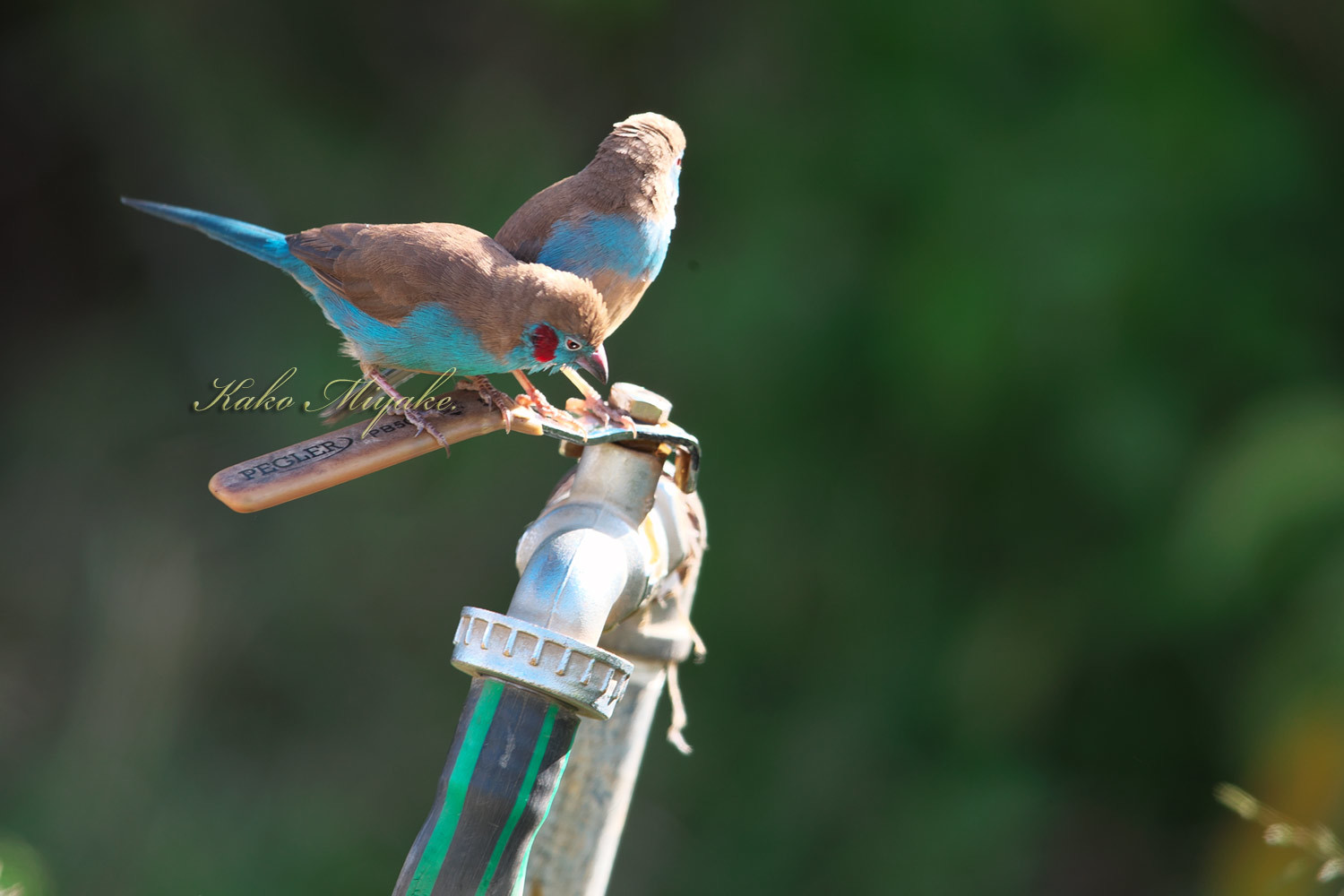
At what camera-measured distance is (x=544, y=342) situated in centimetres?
129

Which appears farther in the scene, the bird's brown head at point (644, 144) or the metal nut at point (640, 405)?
the bird's brown head at point (644, 144)

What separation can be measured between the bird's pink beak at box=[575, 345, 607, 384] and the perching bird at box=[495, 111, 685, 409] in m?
0.08

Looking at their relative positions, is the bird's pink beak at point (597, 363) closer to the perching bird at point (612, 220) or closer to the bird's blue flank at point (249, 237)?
the perching bird at point (612, 220)

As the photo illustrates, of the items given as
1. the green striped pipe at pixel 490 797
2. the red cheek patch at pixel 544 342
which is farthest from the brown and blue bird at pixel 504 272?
the green striped pipe at pixel 490 797

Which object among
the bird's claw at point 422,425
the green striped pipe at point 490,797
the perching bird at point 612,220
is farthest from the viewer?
the perching bird at point 612,220

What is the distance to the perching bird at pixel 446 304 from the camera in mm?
1286

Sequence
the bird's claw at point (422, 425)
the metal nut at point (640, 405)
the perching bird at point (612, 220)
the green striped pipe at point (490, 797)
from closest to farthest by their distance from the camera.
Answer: the green striped pipe at point (490, 797) → the bird's claw at point (422, 425) → the metal nut at point (640, 405) → the perching bird at point (612, 220)

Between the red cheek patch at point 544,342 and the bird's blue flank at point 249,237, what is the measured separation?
0.39 m

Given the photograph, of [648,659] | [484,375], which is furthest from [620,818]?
[484,375]

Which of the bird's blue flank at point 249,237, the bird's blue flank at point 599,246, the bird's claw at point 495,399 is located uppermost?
the bird's blue flank at point 599,246

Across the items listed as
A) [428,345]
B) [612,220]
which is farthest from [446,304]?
[612,220]

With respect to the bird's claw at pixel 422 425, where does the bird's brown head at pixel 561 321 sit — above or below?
above

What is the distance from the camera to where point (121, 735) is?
3439 millimetres

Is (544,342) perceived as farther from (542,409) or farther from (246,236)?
(246,236)
